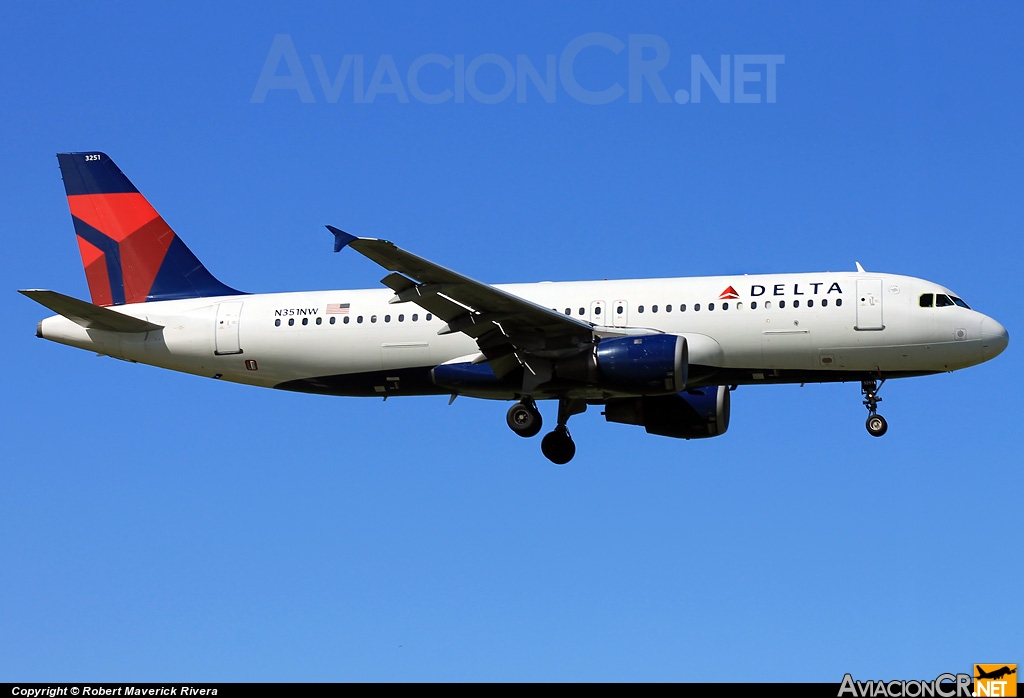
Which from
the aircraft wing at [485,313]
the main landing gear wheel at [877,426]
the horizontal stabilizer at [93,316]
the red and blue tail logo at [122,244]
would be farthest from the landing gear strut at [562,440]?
the horizontal stabilizer at [93,316]

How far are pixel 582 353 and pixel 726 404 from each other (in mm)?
6179

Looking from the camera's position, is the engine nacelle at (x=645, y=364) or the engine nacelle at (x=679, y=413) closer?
the engine nacelle at (x=645, y=364)

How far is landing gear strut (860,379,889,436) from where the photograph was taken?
37.9 m

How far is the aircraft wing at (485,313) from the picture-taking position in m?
34.5

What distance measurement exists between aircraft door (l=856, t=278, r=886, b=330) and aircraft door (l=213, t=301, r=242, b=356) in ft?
56.0

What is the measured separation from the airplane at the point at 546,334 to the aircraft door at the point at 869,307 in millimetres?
36

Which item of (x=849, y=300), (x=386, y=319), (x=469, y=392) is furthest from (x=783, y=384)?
(x=386, y=319)

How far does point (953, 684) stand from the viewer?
27781 millimetres

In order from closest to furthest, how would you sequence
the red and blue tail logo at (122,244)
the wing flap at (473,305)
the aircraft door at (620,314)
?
the wing flap at (473,305)
the aircraft door at (620,314)
the red and blue tail logo at (122,244)

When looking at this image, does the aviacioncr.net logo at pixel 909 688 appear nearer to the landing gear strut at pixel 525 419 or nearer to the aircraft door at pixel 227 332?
the landing gear strut at pixel 525 419

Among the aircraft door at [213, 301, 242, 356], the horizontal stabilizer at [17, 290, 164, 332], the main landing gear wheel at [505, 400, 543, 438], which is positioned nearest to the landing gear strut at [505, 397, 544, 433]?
the main landing gear wheel at [505, 400, 543, 438]

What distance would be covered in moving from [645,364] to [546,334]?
109 inches

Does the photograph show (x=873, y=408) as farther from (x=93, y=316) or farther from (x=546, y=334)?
(x=93, y=316)

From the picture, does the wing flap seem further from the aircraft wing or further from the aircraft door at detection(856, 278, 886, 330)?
the aircraft door at detection(856, 278, 886, 330)
